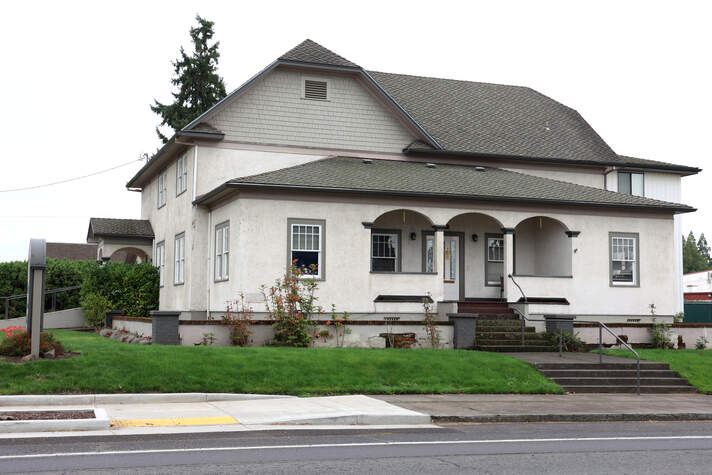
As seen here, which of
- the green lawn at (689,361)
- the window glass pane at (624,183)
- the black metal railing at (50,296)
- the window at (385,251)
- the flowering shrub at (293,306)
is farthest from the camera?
the window glass pane at (624,183)

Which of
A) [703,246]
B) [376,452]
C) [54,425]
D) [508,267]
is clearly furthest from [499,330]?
[703,246]

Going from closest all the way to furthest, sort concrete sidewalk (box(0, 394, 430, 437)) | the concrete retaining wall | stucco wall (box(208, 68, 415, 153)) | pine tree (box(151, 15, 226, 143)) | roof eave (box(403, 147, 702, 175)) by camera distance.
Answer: concrete sidewalk (box(0, 394, 430, 437)) → stucco wall (box(208, 68, 415, 153)) → roof eave (box(403, 147, 702, 175)) → the concrete retaining wall → pine tree (box(151, 15, 226, 143))

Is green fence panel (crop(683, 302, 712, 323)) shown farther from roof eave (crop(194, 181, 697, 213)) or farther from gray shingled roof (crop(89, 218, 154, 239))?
gray shingled roof (crop(89, 218, 154, 239))

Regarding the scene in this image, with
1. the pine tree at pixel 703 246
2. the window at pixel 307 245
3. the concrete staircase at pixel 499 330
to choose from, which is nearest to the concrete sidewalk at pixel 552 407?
the concrete staircase at pixel 499 330

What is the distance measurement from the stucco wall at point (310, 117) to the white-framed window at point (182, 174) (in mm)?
2398

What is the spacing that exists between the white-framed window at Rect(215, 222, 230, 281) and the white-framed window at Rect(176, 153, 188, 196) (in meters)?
2.84

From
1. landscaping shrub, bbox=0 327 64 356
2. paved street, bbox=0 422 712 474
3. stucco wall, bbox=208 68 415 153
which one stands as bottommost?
paved street, bbox=0 422 712 474

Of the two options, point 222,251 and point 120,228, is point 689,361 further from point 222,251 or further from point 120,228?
point 120,228

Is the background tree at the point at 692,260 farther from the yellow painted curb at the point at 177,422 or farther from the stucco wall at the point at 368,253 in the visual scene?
the yellow painted curb at the point at 177,422

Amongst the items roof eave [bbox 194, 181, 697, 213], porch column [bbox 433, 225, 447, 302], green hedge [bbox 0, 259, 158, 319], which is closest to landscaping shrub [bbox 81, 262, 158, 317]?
green hedge [bbox 0, 259, 158, 319]

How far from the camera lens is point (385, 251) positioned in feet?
85.6

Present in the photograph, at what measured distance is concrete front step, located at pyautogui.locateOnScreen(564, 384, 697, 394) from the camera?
724 inches

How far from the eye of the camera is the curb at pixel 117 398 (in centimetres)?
1397

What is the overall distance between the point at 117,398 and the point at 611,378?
11035mm
